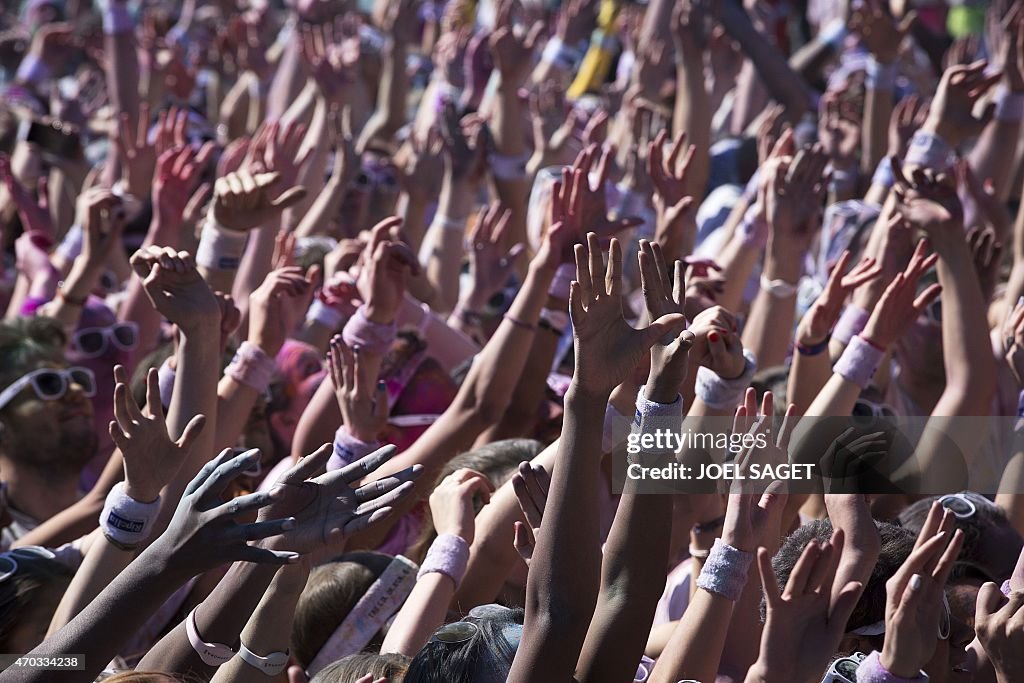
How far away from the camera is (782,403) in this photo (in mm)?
4117

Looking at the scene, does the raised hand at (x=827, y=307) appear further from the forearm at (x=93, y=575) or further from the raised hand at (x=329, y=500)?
the forearm at (x=93, y=575)

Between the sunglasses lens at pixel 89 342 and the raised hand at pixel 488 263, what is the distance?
1571mm

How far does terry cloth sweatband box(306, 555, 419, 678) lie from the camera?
3.28m

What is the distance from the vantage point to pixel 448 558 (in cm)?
319

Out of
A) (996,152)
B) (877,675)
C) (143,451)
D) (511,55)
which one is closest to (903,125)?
(996,152)

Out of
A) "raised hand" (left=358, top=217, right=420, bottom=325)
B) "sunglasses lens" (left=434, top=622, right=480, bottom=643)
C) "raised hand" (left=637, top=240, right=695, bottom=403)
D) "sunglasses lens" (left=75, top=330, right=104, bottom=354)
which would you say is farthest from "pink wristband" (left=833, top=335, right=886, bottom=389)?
"sunglasses lens" (left=75, top=330, right=104, bottom=354)

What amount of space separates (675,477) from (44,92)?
7.87 metres

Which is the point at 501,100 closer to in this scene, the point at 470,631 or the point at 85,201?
the point at 85,201

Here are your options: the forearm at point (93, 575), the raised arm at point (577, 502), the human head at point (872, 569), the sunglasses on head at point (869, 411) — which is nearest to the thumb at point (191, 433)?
the forearm at point (93, 575)

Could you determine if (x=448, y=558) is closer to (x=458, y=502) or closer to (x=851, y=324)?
(x=458, y=502)

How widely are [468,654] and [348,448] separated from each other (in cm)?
134

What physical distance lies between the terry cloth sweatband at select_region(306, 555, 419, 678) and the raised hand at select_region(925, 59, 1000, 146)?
9.98 feet

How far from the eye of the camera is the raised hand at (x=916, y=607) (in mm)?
2422

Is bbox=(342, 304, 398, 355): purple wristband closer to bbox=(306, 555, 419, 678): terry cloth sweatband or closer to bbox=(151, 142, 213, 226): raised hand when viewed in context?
bbox=(306, 555, 419, 678): terry cloth sweatband
